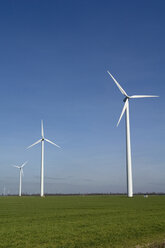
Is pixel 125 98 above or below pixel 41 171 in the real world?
above

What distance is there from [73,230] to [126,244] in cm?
469

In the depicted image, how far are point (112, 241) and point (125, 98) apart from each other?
60.2 meters

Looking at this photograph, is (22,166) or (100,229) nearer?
(100,229)

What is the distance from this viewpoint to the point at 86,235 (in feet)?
48.0

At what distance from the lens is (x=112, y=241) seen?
13.2 m

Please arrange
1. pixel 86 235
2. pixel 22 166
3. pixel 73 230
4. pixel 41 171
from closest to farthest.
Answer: pixel 86 235, pixel 73 230, pixel 41 171, pixel 22 166

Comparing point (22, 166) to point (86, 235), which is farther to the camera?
point (22, 166)

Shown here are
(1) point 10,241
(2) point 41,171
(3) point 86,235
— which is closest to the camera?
(1) point 10,241

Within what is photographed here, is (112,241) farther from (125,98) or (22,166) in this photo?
(22,166)

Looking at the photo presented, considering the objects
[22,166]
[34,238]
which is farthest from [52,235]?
[22,166]

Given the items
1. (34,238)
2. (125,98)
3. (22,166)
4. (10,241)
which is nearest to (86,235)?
(34,238)

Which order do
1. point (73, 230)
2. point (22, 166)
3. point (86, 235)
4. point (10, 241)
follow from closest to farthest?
1. point (10, 241)
2. point (86, 235)
3. point (73, 230)
4. point (22, 166)

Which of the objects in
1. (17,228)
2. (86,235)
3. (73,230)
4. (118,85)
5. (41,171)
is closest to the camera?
(86,235)

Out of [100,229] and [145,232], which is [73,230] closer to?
[100,229]
